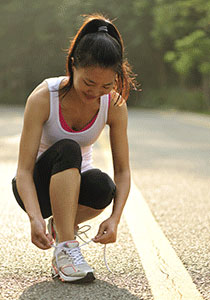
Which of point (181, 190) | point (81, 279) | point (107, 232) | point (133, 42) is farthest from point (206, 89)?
point (81, 279)

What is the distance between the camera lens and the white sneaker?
9.61ft

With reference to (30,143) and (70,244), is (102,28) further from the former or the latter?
(70,244)

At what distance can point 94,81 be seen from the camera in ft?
9.74

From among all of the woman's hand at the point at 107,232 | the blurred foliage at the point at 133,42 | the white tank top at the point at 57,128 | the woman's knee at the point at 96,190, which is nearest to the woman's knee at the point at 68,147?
the white tank top at the point at 57,128

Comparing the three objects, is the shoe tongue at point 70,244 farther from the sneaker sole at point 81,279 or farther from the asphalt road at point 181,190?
the asphalt road at point 181,190

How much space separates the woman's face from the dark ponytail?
0.08ft

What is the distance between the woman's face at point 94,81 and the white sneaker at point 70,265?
750mm

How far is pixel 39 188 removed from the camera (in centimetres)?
325

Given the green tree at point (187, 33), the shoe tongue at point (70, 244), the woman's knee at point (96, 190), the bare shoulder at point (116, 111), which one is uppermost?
the bare shoulder at point (116, 111)

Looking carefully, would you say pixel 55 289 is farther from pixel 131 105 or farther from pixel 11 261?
pixel 131 105

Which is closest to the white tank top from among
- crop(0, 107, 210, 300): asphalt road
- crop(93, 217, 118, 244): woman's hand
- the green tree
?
crop(93, 217, 118, 244): woman's hand

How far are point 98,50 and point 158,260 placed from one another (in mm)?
1197

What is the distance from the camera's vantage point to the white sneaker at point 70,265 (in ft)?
9.61

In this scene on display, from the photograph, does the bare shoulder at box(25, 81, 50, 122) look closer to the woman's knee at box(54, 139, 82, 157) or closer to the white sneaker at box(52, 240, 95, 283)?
the woman's knee at box(54, 139, 82, 157)
